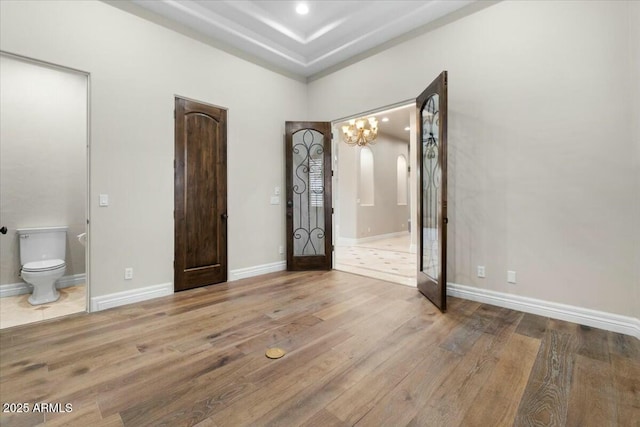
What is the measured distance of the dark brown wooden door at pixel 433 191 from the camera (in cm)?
293

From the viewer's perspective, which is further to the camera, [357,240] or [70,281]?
[357,240]

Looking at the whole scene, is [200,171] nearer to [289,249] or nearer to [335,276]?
[289,249]

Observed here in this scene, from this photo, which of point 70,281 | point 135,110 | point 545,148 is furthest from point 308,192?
point 70,281

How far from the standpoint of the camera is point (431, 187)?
346 cm

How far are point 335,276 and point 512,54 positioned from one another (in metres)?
3.49

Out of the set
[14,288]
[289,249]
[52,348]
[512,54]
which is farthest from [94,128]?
[512,54]

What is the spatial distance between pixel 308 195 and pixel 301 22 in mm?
2512

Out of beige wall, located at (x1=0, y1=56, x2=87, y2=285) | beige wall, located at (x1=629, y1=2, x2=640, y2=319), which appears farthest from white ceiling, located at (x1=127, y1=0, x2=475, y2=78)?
beige wall, located at (x1=0, y1=56, x2=87, y2=285)

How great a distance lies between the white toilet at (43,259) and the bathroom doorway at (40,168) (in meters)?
0.10

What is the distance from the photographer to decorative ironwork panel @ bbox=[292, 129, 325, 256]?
193 inches

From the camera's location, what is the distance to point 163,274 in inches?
139

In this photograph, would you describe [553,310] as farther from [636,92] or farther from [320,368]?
[320,368]

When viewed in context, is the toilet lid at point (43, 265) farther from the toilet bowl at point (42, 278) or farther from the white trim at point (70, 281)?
the white trim at point (70, 281)

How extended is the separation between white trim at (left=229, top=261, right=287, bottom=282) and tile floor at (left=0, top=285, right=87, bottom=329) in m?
1.72
